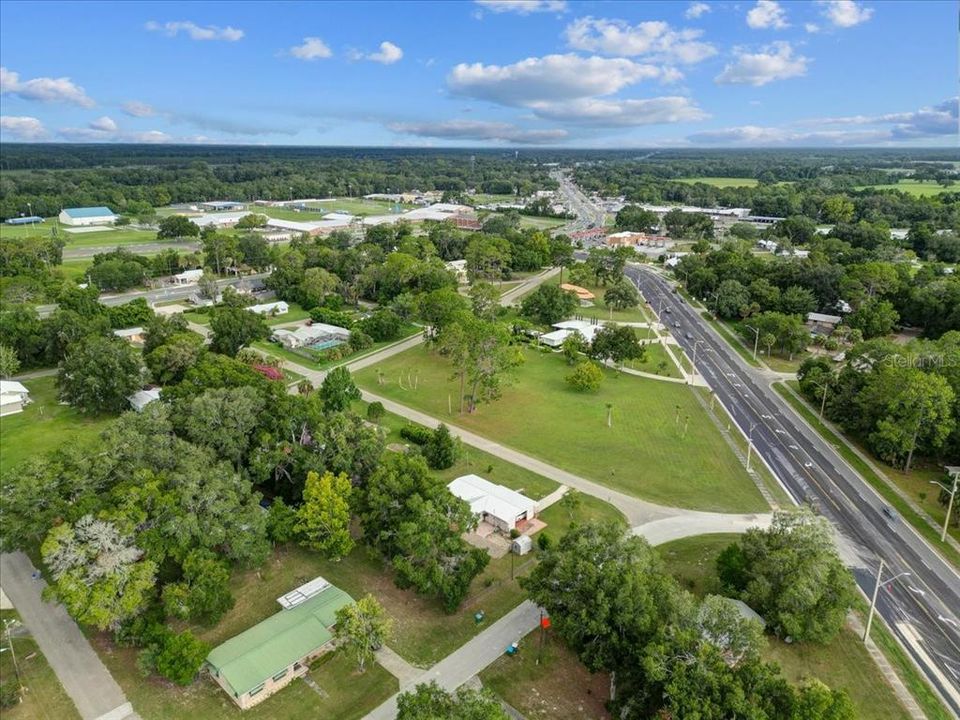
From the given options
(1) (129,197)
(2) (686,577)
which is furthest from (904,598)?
(1) (129,197)

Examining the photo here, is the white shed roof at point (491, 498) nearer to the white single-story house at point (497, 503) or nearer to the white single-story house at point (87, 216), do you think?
the white single-story house at point (497, 503)

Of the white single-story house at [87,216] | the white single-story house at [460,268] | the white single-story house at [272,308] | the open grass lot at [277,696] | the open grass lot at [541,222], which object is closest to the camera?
the open grass lot at [277,696]

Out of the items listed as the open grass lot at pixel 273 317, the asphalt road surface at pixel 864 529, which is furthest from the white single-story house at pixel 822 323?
the open grass lot at pixel 273 317

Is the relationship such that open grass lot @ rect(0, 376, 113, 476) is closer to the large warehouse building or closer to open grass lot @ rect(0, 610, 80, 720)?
open grass lot @ rect(0, 610, 80, 720)

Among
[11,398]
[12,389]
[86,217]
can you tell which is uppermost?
[86,217]

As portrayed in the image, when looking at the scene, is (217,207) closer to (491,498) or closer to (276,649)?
(491,498)

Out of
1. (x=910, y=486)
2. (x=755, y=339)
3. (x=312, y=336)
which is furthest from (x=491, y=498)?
(x=755, y=339)
